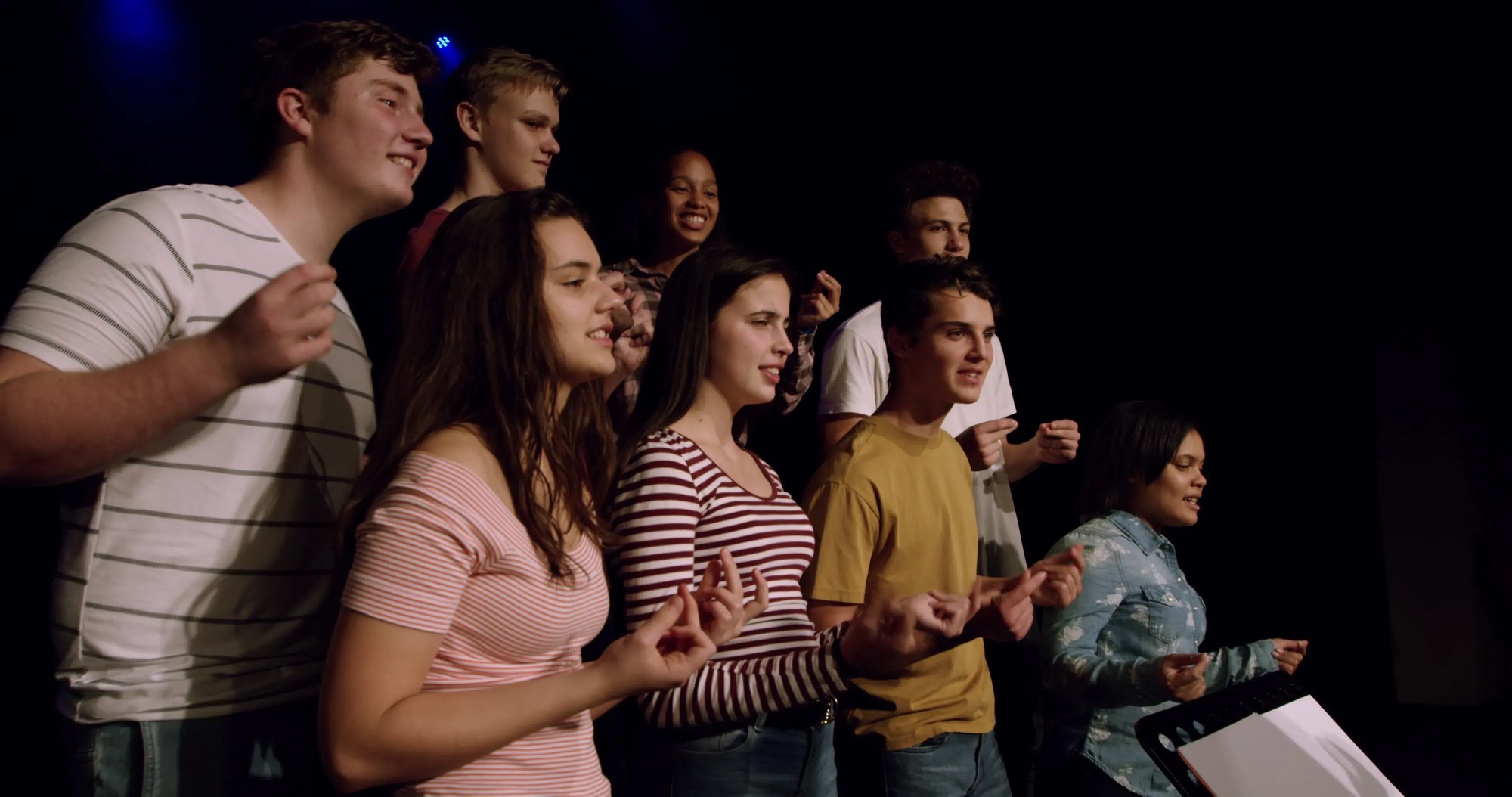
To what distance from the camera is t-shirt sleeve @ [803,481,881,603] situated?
1836mm

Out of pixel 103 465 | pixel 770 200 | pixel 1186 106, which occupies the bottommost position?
pixel 103 465

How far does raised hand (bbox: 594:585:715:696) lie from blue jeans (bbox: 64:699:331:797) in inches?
17.1

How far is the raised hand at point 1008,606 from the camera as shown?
1440 millimetres

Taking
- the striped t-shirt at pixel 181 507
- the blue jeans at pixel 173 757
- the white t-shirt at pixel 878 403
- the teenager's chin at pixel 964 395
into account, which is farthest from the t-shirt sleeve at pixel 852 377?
the blue jeans at pixel 173 757

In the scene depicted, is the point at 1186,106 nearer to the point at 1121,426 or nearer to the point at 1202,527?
the point at 1202,527

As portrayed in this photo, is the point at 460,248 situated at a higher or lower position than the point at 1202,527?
higher

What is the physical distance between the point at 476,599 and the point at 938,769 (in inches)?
41.7

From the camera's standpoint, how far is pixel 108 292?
43.8 inches

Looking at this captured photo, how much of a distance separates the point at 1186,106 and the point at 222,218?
3681 mm

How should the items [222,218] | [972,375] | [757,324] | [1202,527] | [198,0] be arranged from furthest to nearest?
[1202,527] → [198,0] → [972,375] → [757,324] → [222,218]

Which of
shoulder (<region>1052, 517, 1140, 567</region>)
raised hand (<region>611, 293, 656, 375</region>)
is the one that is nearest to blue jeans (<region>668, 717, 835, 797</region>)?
raised hand (<region>611, 293, 656, 375</region>)

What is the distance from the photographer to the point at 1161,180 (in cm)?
411

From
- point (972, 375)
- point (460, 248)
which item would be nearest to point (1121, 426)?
point (972, 375)

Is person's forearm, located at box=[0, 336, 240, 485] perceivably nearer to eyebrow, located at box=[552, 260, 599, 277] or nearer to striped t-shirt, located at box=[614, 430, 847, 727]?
Result: eyebrow, located at box=[552, 260, 599, 277]
